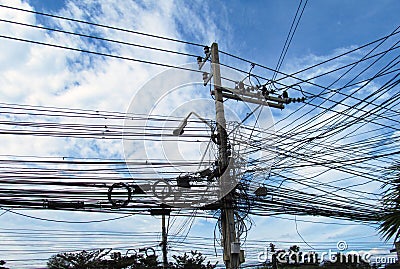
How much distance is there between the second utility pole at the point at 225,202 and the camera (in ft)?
25.8

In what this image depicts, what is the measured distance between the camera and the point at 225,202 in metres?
8.23

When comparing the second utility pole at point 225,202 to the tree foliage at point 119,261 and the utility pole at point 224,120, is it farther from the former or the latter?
the tree foliage at point 119,261

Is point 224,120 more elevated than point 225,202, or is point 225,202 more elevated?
point 224,120

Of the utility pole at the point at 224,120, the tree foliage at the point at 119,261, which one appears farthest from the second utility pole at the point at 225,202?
the tree foliage at the point at 119,261

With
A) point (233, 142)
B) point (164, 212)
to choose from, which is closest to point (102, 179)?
A: point (164, 212)

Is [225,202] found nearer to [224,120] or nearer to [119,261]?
[224,120]

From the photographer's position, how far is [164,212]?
7.94 m

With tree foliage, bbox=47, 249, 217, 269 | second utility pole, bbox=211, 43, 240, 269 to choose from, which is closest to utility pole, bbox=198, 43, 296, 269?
second utility pole, bbox=211, 43, 240, 269

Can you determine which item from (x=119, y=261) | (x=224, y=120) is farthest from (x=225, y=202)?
(x=119, y=261)

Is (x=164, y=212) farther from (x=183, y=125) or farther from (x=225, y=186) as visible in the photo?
(x=183, y=125)

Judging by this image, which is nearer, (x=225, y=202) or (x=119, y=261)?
(x=225, y=202)

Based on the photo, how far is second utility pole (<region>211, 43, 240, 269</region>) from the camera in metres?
7.86

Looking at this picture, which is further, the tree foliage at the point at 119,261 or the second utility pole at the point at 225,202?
the tree foliage at the point at 119,261

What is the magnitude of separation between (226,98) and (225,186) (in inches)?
93.3
